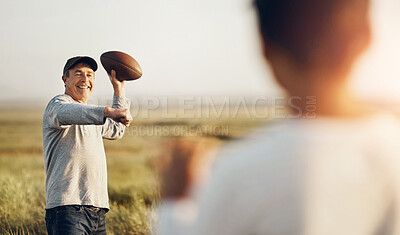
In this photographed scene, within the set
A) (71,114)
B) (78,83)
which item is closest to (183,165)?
(71,114)

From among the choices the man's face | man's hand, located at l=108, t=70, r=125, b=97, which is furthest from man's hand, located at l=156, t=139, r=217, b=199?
man's hand, located at l=108, t=70, r=125, b=97

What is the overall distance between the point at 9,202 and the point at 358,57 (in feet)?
15.3

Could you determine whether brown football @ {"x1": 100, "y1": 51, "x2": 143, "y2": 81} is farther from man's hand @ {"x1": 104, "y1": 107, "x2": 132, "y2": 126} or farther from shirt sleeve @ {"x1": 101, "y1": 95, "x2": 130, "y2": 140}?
man's hand @ {"x1": 104, "y1": 107, "x2": 132, "y2": 126}

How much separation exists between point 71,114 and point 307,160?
73.7 inches

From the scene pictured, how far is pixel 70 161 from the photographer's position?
283 cm

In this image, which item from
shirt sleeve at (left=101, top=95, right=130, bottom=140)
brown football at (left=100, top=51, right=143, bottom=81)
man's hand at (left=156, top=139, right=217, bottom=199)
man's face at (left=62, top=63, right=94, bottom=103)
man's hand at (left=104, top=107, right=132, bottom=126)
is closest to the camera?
man's hand at (left=156, top=139, right=217, bottom=199)

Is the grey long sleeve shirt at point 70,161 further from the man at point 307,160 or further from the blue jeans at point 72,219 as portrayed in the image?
the man at point 307,160

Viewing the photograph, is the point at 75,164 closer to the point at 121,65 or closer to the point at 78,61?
the point at 78,61

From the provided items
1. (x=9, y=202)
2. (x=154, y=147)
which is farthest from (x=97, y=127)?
(x=9, y=202)

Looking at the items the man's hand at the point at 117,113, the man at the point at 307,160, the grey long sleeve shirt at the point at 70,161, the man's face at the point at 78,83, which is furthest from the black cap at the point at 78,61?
the man at the point at 307,160

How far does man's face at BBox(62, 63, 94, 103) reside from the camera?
304cm

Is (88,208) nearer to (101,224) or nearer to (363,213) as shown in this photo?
(101,224)

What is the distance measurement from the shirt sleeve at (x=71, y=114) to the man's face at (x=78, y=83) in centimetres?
23

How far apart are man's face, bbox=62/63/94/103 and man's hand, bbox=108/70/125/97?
8.8 inches
